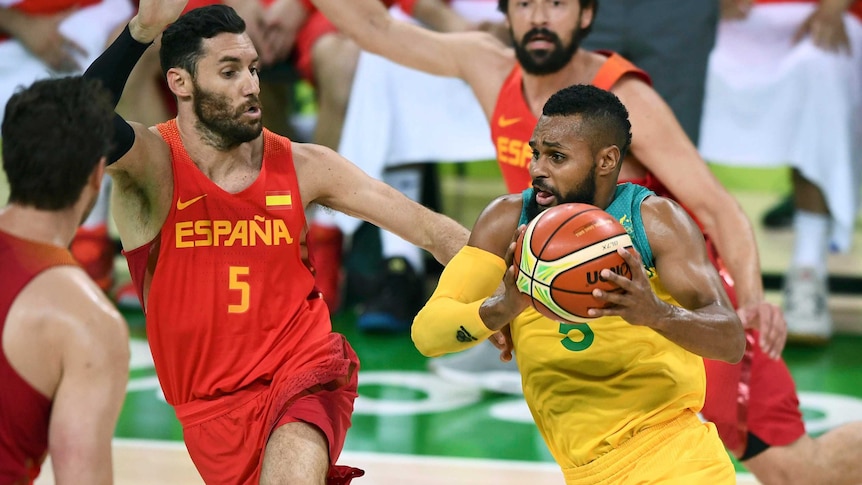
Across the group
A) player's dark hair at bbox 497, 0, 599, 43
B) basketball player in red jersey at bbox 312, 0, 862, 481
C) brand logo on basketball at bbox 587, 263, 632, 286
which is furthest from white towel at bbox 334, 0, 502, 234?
brand logo on basketball at bbox 587, 263, 632, 286

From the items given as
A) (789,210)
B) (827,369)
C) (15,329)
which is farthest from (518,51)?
(789,210)

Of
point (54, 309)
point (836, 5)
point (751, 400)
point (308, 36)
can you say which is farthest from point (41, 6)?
point (54, 309)

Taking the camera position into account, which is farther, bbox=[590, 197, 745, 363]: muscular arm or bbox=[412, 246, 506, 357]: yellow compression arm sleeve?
bbox=[412, 246, 506, 357]: yellow compression arm sleeve

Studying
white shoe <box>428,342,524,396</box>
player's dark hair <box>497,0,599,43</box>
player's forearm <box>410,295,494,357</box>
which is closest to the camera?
player's forearm <box>410,295,494,357</box>

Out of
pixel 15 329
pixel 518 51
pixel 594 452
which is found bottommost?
pixel 594 452

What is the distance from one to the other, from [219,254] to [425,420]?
2463mm

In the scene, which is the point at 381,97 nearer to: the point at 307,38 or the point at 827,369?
the point at 307,38

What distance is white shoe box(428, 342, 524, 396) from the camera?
6.77 metres

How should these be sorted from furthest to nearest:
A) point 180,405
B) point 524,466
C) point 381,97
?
1. point 381,97
2. point 524,466
3. point 180,405

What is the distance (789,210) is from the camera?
960 centimetres

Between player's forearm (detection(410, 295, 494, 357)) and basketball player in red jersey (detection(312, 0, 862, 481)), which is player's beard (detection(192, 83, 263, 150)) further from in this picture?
basketball player in red jersey (detection(312, 0, 862, 481))

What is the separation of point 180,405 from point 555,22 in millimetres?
2061

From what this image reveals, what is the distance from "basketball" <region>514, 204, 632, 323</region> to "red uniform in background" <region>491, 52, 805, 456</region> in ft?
4.48

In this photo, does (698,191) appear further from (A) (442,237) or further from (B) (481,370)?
(B) (481,370)
